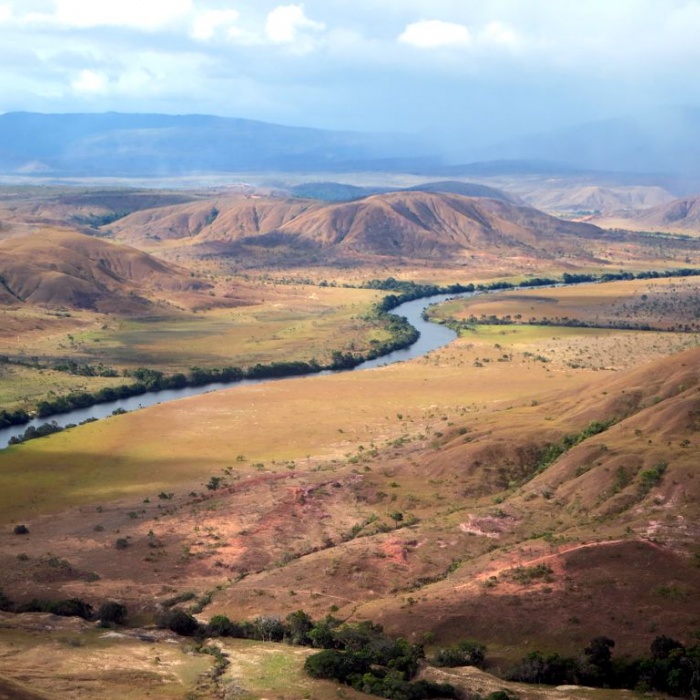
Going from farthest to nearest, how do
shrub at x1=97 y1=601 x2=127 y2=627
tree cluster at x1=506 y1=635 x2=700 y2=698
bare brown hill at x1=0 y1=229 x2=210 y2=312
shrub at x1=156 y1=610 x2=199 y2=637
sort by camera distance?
bare brown hill at x1=0 y1=229 x2=210 y2=312, shrub at x1=97 y1=601 x2=127 y2=627, shrub at x1=156 y1=610 x2=199 y2=637, tree cluster at x1=506 y1=635 x2=700 y2=698

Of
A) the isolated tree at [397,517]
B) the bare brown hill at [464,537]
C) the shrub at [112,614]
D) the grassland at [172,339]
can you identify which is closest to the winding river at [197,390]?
the grassland at [172,339]

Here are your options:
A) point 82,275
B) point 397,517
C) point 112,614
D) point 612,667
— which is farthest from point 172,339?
point 612,667

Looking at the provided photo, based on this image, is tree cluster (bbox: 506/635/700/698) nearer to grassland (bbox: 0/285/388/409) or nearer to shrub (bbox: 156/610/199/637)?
shrub (bbox: 156/610/199/637)

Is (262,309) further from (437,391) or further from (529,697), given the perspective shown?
(529,697)

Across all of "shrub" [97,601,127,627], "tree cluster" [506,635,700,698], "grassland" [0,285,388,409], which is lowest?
"shrub" [97,601,127,627]

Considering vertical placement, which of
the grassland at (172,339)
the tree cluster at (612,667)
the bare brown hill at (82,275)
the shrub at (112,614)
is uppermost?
the bare brown hill at (82,275)

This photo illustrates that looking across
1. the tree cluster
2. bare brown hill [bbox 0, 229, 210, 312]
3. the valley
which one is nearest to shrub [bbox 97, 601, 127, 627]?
the valley

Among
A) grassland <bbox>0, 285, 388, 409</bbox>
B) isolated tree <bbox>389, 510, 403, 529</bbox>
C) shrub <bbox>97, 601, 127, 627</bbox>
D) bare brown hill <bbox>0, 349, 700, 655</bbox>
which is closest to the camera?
bare brown hill <bbox>0, 349, 700, 655</bbox>

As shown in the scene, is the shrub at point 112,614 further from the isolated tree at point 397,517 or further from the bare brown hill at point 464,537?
the isolated tree at point 397,517
